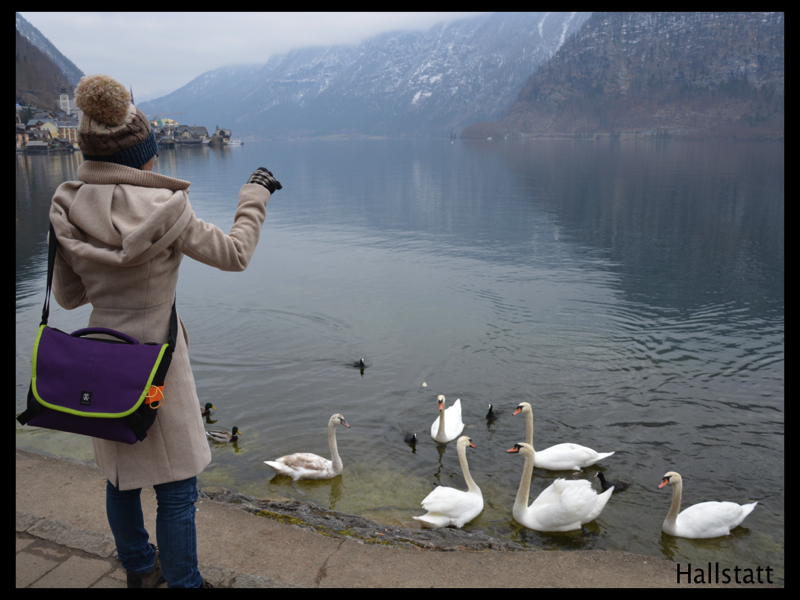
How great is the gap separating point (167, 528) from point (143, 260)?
155 cm

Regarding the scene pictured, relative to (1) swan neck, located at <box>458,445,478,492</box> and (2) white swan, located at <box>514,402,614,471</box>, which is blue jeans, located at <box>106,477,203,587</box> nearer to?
(1) swan neck, located at <box>458,445,478,492</box>

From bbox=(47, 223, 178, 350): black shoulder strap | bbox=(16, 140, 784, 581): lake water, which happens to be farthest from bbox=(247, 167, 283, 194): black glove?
bbox=(16, 140, 784, 581): lake water

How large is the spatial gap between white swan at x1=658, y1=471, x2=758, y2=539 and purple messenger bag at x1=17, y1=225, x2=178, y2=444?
634 centimetres

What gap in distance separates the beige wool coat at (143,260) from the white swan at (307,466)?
483 centimetres

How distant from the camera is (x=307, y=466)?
8.02m

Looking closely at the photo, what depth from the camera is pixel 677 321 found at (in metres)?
14.9

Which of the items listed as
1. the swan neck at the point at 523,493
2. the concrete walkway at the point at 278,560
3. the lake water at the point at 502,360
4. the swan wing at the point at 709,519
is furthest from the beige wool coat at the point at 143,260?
the swan wing at the point at 709,519

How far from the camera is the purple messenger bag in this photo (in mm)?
2986

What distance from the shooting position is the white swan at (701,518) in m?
6.88

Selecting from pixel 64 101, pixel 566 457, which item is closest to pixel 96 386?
pixel 566 457

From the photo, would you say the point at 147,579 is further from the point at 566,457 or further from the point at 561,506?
the point at 566,457

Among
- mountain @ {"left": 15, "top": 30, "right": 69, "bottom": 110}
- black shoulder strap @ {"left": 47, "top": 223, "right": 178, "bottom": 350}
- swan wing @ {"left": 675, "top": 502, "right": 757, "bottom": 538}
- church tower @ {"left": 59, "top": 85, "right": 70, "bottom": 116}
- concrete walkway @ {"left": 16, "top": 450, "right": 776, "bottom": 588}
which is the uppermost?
mountain @ {"left": 15, "top": 30, "right": 69, "bottom": 110}
